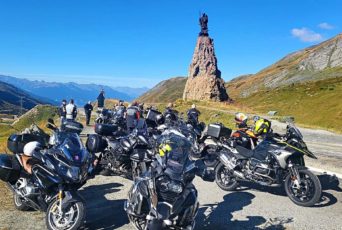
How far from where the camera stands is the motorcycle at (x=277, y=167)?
8430mm

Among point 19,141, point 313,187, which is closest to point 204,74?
point 313,187

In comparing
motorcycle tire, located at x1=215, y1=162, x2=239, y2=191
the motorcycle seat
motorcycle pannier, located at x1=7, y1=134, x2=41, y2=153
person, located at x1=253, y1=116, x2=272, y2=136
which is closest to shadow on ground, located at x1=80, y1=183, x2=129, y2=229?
motorcycle pannier, located at x1=7, y1=134, x2=41, y2=153

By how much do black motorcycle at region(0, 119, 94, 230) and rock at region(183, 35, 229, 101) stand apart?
4256 cm

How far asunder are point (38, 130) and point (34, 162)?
1917 millimetres

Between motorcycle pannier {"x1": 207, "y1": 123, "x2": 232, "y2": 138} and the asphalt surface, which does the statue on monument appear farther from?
the asphalt surface

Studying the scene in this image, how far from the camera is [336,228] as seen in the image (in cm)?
726

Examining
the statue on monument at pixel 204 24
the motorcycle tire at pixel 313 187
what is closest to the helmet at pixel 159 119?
the motorcycle tire at pixel 313 187

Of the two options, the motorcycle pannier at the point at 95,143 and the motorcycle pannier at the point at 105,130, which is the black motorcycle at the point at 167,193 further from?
the motorcycle pannier at the point at 105,130

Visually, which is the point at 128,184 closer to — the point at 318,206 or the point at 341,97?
the point at 318,206

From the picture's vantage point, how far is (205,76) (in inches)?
1973

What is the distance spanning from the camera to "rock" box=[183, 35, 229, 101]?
49.4m

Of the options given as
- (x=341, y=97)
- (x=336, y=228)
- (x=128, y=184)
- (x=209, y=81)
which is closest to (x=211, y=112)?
(x=209, y=81)

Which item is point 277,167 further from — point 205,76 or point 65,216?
point 205,76

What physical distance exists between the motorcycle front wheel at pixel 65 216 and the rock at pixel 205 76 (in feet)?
142
